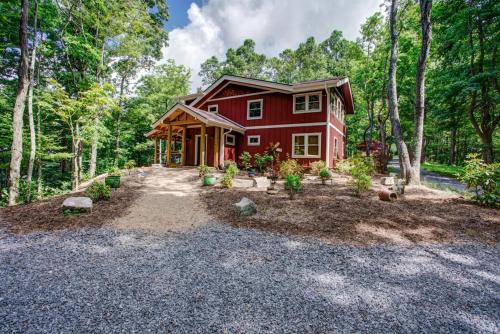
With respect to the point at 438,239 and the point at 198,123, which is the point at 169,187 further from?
the point at 438,239

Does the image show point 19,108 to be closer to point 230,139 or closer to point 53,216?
point 53,216

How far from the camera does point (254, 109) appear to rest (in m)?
15.0

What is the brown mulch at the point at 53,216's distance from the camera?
4.96 m

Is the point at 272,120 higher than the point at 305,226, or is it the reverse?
the point at 272,120

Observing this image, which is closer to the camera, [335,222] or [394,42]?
[335,222]

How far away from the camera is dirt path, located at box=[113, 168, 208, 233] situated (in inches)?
206

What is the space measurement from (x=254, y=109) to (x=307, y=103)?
3.59m

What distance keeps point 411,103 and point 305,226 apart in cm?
2291

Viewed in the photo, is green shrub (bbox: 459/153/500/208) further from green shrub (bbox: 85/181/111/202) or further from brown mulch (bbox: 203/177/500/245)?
green shrub (bbox: 85/181/111/202)

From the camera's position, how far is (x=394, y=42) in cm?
1002

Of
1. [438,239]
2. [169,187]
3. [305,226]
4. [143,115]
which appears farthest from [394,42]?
[143,115]

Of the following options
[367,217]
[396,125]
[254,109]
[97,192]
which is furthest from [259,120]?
[367,217]

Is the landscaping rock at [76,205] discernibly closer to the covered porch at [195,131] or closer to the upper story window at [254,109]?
the covered porch at [195,131]

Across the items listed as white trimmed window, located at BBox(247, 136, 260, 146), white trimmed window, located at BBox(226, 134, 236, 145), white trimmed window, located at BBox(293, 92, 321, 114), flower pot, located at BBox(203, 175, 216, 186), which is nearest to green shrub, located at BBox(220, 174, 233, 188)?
flower pot, located at BBox(203, 175, 216, 186)
